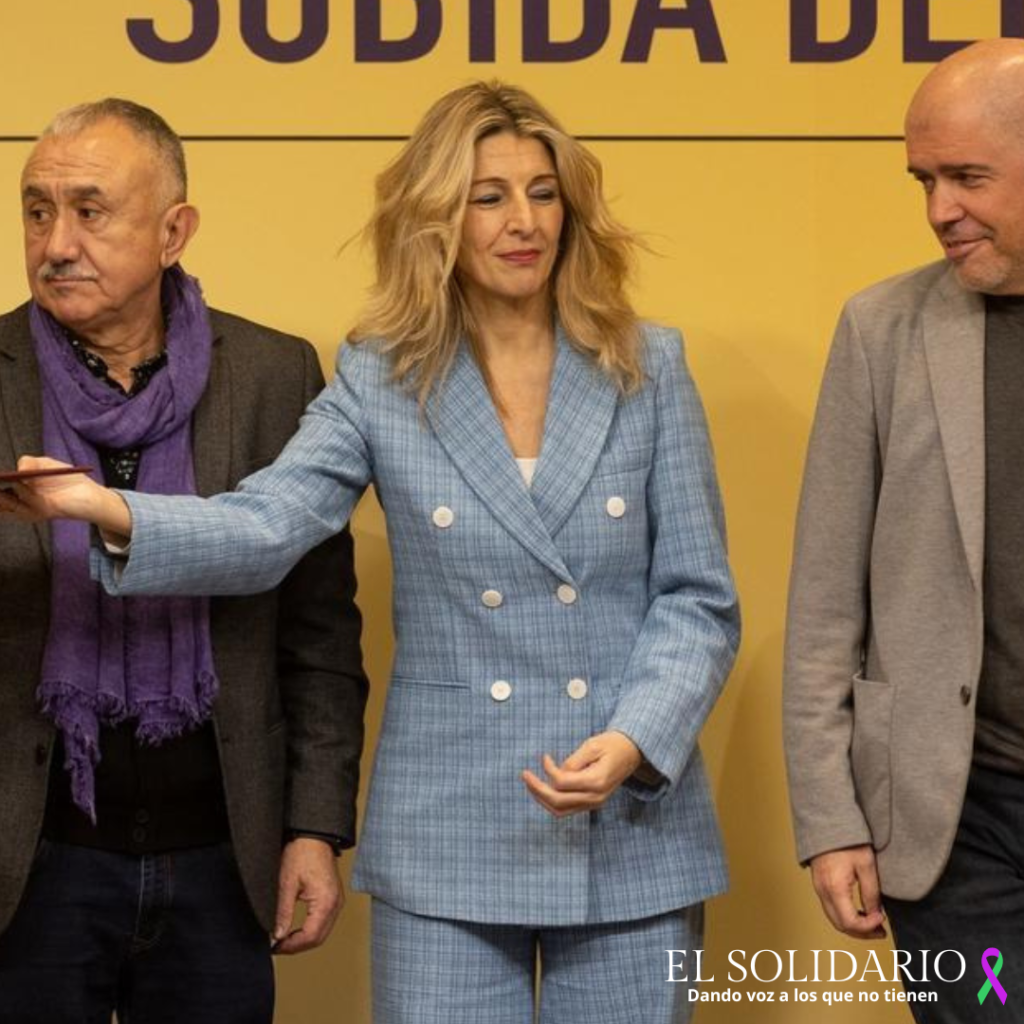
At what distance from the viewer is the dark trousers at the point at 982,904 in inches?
101

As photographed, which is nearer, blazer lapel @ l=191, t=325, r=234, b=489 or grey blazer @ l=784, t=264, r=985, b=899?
grey blazer @ l=784, t=264, r=985, b=899

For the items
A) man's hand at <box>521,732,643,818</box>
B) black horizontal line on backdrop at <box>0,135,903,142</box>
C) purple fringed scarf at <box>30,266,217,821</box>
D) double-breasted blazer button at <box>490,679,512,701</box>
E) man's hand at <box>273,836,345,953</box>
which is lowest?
man's hand at <box>273,836,345,953</box>

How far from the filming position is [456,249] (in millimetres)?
2818

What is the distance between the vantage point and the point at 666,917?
2.76 metres

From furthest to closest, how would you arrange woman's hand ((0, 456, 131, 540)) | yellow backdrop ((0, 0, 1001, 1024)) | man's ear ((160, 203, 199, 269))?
1. yellow backdrop ((0, 0, 1001, 1024))
2. man's ear ((160, 203, 199, 269))
3. woman's hand ((0, 456, 131, 540))

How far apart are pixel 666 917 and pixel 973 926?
414mm

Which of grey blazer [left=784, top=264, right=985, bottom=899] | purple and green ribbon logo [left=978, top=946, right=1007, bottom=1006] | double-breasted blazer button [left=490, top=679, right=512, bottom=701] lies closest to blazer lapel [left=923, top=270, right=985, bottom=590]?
grey blazer [left=784, top=264, right=985, bottom=899]

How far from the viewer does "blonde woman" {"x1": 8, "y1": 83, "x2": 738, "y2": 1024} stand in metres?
2.71

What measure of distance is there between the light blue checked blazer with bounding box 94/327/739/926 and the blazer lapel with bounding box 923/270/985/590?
1.20 feet

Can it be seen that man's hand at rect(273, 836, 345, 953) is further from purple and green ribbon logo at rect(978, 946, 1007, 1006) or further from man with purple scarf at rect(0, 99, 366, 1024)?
purple and green ribbon logo at rect(978, 946, 1007, 1006)

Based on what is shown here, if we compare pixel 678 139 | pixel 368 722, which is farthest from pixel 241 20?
pixel 368 722

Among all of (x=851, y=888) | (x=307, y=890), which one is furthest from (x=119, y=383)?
(x=851, y=888)

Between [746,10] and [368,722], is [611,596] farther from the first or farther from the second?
[746,10]

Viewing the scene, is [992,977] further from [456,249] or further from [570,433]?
[456,249]
